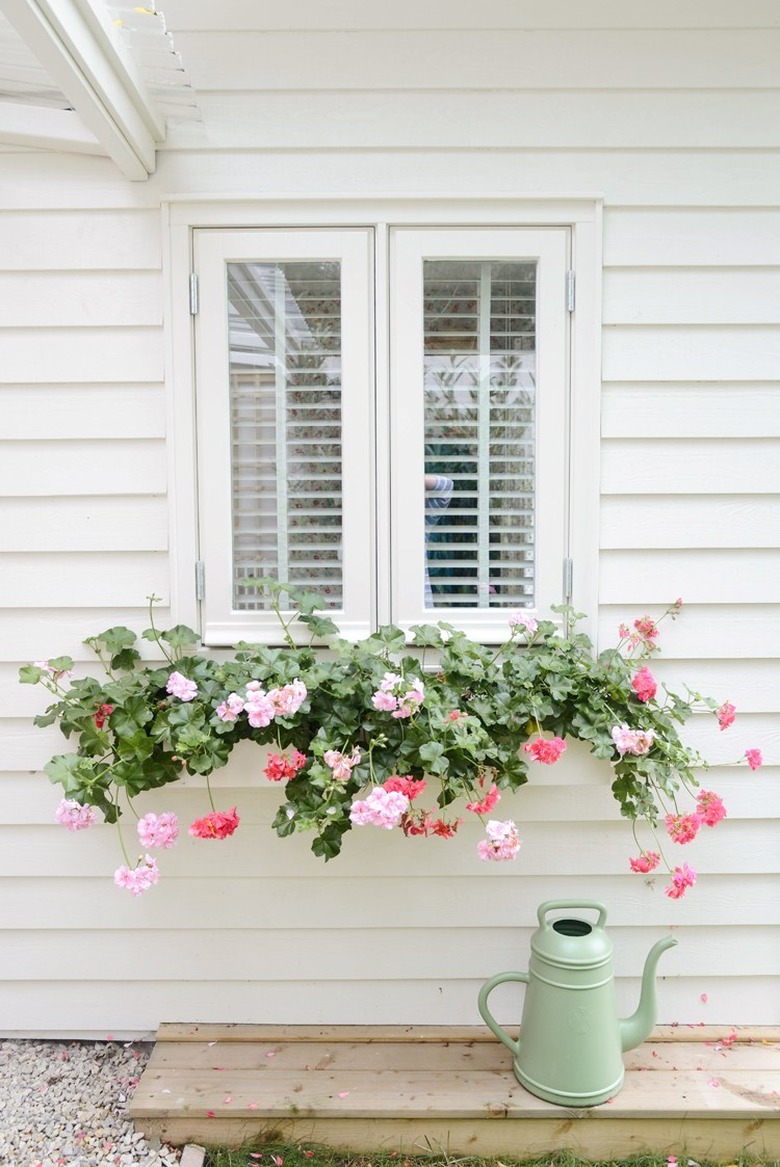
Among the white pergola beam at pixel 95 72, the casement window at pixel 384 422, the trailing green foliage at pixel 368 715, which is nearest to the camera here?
the white pergola beam at pixel 95 72

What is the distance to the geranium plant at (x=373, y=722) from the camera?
5.81 feet

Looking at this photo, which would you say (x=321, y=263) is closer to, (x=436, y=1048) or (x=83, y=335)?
(x=83, y=335)

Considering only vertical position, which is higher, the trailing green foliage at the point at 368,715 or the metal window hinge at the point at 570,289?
the metal window hinge at the point at 570,289

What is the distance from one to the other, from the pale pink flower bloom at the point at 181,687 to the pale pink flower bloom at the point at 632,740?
0.98 meters

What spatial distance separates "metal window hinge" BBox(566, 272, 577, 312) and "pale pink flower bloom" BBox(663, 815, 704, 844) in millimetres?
1287

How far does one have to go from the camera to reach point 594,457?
2.01 meters

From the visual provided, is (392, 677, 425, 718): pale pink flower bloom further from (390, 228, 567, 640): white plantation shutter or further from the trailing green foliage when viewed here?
(390, 228, 567, 640): white plantation shutter

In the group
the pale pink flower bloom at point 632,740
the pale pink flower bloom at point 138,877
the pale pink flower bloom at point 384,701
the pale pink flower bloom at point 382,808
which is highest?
the pale pink flower bloom at point 384,701

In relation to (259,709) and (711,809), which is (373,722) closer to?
(259,709)

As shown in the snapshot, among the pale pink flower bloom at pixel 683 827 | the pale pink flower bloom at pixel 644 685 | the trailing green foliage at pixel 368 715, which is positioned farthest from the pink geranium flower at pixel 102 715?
the pale pink flower bloom at pixel 683 827

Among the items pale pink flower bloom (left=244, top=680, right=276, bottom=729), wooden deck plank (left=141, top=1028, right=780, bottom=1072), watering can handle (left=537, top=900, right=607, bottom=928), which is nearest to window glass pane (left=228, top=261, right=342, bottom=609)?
pale pink flower bloom (left=244, top=680, right=276, bottom=729)

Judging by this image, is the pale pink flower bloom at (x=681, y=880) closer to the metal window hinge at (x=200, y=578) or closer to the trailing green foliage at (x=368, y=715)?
the trailing green foliage at (x=368, y=715)

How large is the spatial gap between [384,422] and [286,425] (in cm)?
25

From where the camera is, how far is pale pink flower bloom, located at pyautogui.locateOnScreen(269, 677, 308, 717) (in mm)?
1740
